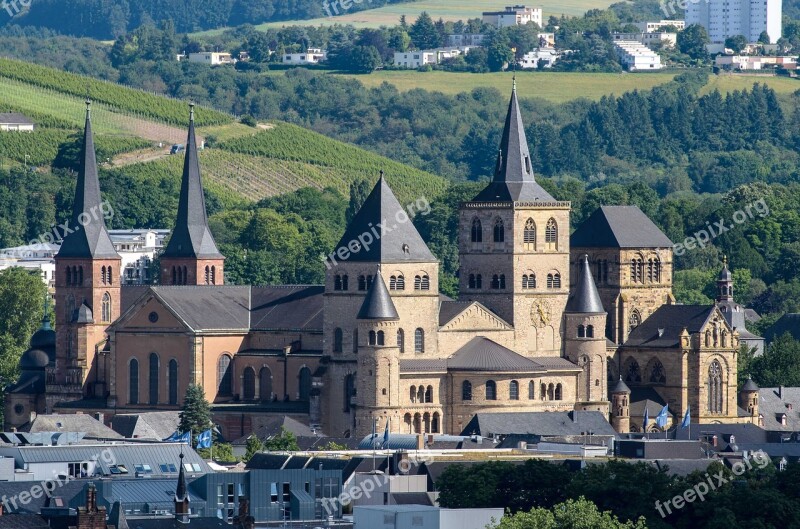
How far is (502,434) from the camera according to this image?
125 metres

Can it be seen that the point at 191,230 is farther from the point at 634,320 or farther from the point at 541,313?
the point at 634,320

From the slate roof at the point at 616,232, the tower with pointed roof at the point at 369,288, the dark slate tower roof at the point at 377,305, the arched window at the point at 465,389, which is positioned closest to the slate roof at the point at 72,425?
the tower with pointed roof at the point at 369,288

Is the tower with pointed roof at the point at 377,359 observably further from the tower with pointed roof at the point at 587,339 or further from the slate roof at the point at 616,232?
the slate roof at the point at 616,232

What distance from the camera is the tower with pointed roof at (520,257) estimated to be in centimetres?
13475

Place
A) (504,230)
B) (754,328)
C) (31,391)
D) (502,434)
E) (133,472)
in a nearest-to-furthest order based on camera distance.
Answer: (133,472), (502,434), (504,230), (31,391), (754,328)

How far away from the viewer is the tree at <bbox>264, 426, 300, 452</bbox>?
12156 cm

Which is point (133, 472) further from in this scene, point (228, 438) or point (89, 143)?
point (89, 143)

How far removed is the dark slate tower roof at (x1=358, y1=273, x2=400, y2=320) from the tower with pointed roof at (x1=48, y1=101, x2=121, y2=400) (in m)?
19.0

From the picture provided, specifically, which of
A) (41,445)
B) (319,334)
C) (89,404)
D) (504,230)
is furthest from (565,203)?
(41,445)

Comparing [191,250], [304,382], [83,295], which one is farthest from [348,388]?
[191,250]

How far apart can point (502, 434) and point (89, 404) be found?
77.3ft

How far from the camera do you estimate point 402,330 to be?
130125mm

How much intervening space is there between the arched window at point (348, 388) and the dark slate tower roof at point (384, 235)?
4.94 m

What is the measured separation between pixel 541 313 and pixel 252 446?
17166 millimetres
